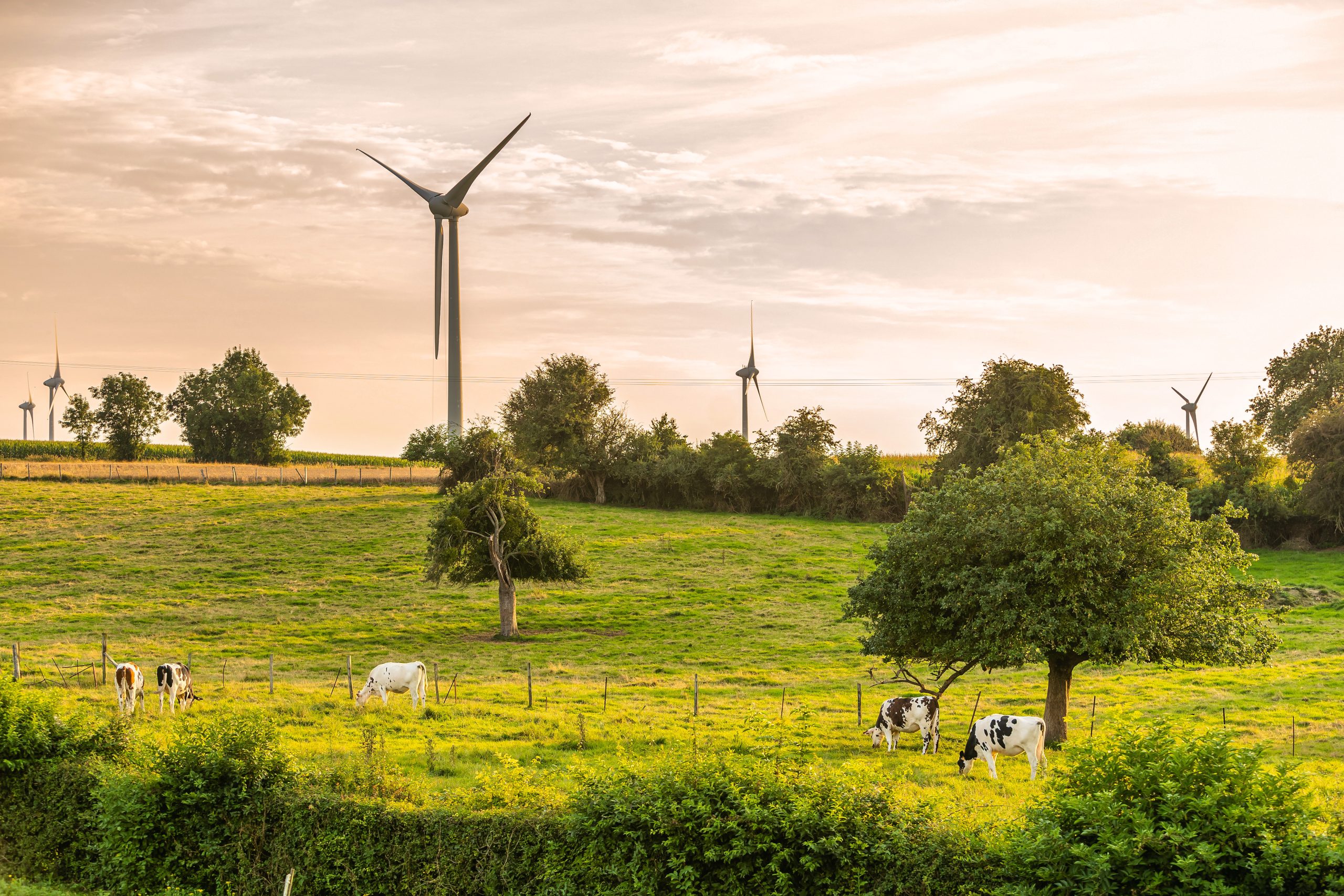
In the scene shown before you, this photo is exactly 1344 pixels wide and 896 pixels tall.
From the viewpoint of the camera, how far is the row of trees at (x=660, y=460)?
281 ft

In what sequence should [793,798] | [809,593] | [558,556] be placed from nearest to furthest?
[793,798]
[558,556]
[809,593]

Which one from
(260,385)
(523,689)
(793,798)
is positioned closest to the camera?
(793,798)

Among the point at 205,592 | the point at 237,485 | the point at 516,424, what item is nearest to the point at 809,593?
the point at 205,592

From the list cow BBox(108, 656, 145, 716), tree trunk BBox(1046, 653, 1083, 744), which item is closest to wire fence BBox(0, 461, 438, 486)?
cow BBox(108, 656, 145, 716)

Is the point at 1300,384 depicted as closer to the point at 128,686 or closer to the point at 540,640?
the point at 540,640

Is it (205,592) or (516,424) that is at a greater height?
(516,424)

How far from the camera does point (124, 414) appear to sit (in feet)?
388

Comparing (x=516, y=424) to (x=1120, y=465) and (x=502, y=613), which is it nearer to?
(x=502, y=613)

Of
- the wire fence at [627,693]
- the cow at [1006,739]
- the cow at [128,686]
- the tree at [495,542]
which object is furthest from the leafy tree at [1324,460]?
the cow at [128,686]

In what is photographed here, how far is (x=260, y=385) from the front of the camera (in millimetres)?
121688

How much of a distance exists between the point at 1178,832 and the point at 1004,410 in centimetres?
6534

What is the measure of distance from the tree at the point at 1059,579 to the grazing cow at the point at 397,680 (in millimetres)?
14122

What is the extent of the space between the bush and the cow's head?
75.9 feet

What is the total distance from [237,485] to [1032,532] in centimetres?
7829
